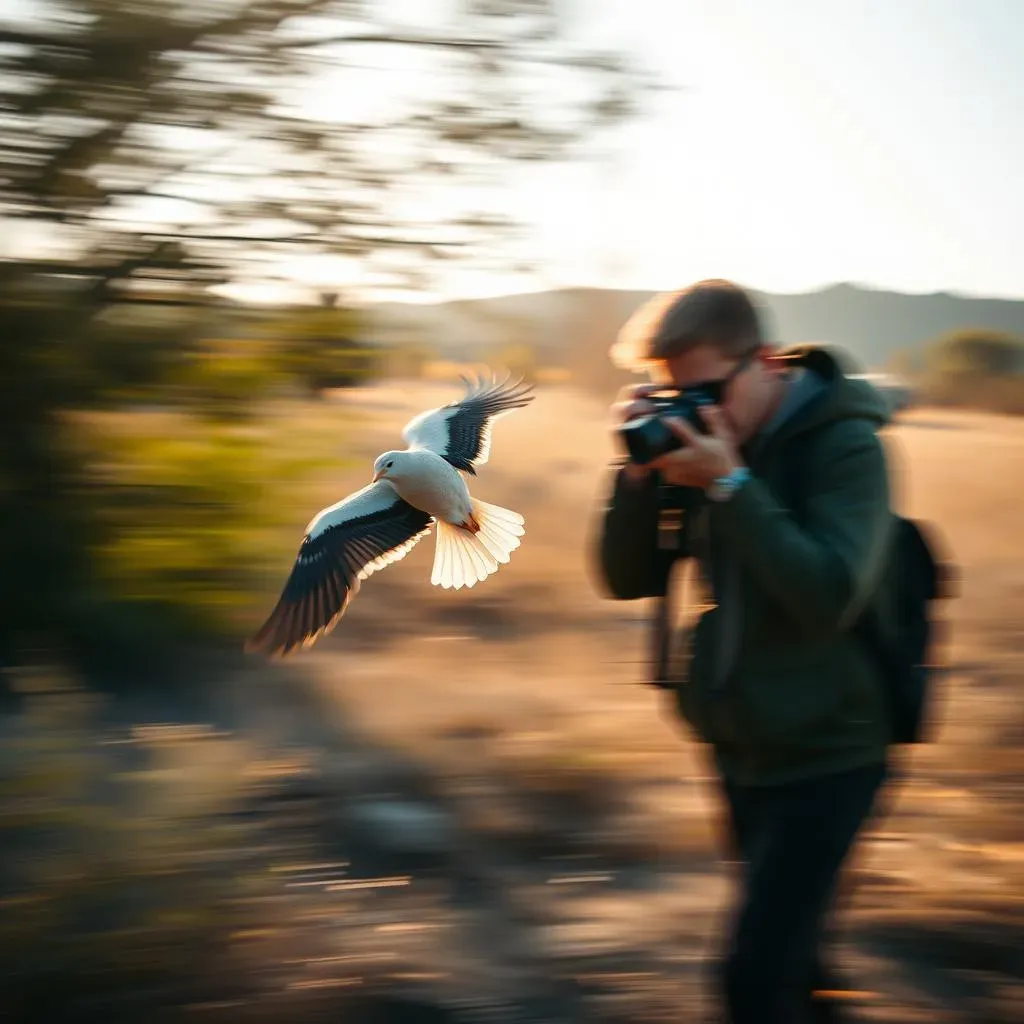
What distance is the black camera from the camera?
6.01ft

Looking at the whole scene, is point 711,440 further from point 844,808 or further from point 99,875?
point 99,875

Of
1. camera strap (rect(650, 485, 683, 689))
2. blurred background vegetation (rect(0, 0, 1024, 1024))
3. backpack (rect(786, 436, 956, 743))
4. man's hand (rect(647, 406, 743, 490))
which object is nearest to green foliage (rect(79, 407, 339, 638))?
blurred background vegetation (rect(0, 0, 1024, 1024))

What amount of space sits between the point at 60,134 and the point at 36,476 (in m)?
0.89

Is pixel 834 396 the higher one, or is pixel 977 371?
pixel 834 396

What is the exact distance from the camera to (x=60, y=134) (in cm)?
298

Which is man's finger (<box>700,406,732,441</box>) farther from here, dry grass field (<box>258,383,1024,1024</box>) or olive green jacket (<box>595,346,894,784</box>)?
dry grass field (<box>258,383,1024,1024</box>)

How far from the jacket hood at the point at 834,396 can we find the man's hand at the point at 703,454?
0.13 metres

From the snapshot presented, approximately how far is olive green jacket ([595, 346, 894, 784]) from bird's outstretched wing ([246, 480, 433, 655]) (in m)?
1.01

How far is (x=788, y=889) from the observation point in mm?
1820

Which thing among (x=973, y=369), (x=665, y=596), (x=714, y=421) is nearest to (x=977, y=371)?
(x=973, y=369)

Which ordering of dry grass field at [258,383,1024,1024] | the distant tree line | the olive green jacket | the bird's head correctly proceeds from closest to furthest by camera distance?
1. the olive green jacket
2. the bird's head
3. dry grass field at [258,383,1024,1024]
4. the distant tree line

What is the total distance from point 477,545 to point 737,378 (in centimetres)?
143

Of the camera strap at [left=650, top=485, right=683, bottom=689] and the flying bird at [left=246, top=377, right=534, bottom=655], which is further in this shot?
the flying bird at [left=246, top=377, right=534, bottom=655]

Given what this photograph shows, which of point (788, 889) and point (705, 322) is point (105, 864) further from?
point (705, 322)
